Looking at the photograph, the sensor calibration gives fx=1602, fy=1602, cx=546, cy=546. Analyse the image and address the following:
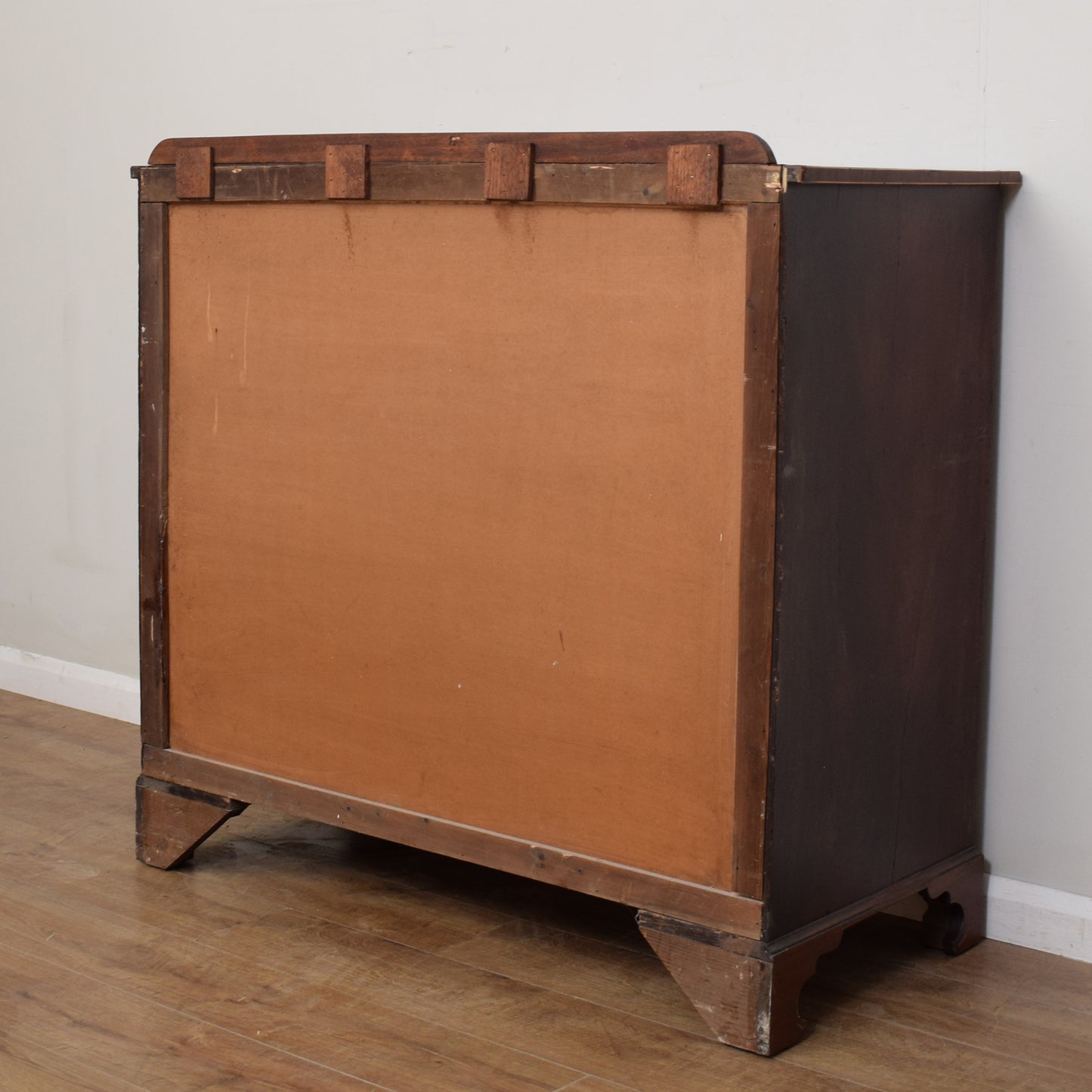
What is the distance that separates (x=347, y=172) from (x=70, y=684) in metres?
1.91

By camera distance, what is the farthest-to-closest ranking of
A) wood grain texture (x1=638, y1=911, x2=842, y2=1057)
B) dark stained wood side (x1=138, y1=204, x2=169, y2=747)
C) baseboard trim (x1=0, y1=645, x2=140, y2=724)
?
baseboard trim (x1=0, y1=645, x2=140, y2=724) < dark stained wood side (x1=138, y1=204, x2=169, y2=747) < wood grain texture (x1=638, y1=911, x2=842, y2=1057)

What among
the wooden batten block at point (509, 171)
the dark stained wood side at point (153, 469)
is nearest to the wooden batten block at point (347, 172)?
the wooden batten block at point (509, 171)

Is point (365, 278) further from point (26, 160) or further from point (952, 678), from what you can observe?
point (26, 160)

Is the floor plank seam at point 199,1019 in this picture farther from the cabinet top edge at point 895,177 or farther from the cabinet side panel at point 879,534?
the cabinet top edge at point 895,177

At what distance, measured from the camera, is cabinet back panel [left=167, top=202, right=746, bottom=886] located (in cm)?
207

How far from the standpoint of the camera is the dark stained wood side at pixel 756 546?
1.95 m

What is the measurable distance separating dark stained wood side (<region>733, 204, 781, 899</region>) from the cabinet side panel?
17mm

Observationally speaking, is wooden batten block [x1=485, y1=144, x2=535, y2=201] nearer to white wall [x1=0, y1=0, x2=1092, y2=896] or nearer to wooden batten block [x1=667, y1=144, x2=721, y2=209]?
wooden batten block [x1=667, y1=144, x2=721, y2=209]

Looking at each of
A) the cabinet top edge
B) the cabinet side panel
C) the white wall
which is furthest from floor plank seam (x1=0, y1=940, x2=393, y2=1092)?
the cabinet top edge

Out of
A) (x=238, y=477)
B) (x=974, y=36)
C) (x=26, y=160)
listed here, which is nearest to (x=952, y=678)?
(x=974, y=36)

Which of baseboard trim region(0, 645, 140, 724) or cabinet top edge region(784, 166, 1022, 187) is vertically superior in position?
cabinet top edge region(784, 166, 1022, 187)

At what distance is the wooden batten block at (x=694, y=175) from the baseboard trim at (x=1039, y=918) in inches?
47.3

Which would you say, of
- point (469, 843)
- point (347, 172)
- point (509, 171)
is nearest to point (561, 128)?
point (347, 172)

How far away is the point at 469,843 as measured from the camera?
2332 mm
